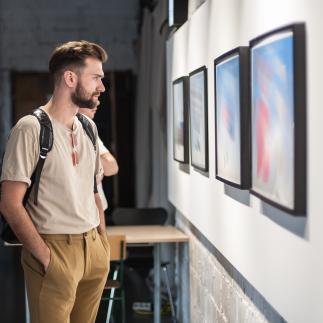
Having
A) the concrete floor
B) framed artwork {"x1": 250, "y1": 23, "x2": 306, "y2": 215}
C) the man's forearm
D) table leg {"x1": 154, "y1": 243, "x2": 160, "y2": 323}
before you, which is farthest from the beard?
the concrete floor

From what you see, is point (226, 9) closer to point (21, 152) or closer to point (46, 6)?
point (21, 152)

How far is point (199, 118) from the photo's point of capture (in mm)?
4059

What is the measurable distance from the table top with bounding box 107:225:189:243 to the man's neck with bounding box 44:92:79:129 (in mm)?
2105

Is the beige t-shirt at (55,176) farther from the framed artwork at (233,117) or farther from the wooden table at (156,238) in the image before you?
the wooden table at (156,238)

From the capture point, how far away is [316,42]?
199 cm

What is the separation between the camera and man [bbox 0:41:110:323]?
10.2ft

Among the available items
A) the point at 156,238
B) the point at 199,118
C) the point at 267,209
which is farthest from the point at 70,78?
the point at 156,238

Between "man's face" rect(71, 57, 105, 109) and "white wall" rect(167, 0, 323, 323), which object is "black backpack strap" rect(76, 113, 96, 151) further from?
"white wall" rect(167, 0, 323, 323)

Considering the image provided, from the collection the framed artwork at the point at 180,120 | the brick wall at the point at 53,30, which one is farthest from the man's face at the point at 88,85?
the brick wall at the point at 53,30

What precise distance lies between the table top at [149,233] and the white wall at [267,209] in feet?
2.81

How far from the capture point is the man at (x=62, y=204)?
312cm

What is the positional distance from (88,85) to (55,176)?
0.42m

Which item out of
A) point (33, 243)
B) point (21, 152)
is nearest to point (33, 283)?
point (33, 243)

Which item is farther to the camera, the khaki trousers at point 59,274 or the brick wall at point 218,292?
the khaki trousers at point 59,274
